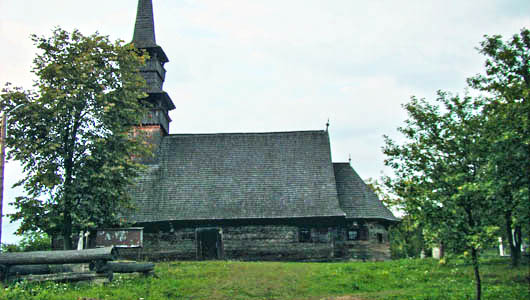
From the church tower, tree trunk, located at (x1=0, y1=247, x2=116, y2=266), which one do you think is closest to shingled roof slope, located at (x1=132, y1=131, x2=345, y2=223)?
the church tower

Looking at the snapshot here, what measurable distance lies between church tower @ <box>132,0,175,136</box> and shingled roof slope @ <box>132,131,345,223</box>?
4.78ft

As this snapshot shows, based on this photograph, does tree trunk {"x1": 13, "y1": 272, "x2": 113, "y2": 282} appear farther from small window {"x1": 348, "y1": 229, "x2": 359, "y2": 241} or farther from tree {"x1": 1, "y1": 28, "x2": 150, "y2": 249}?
small window {"x1": 348, "y1": 229, "x2": 359, "y2": 241}

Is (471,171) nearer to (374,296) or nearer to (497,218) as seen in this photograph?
(497,218)

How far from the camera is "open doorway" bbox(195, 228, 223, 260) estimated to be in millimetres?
29531

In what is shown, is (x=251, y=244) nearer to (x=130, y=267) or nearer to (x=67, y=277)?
(x=130, y=267)

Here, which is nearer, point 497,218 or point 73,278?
point 497,218

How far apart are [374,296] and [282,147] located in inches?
690

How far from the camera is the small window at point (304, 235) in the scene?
29844mm

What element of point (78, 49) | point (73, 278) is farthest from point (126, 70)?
point (73, 278)

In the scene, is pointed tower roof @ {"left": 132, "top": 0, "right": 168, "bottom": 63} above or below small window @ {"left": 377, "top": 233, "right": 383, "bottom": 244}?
above

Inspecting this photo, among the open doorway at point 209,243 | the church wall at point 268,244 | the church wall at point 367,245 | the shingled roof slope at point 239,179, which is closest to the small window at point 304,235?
the church wall at point 268,244

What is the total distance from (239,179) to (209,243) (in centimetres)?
472

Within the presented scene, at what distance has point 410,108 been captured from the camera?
1816cm

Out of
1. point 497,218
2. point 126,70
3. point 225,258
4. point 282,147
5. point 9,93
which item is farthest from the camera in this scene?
point 282,147
